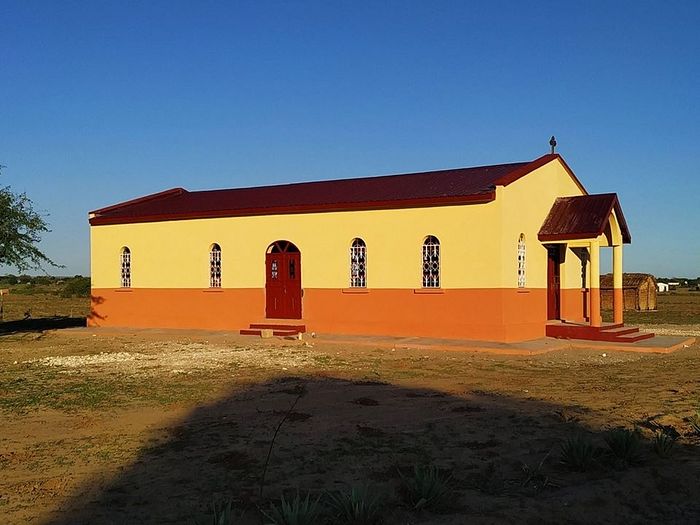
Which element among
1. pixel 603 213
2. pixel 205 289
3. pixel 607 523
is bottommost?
pixel 607 523

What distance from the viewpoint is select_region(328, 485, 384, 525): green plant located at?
17.4 feet

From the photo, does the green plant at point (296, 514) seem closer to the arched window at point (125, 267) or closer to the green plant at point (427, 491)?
the green plant at point (427, 491)

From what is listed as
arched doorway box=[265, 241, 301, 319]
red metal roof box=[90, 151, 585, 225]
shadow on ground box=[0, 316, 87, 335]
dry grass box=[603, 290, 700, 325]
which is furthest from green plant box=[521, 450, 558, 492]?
dry grass box=[603, 290, 700, 325]

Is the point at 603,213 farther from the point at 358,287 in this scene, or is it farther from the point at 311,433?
the point at 311,433

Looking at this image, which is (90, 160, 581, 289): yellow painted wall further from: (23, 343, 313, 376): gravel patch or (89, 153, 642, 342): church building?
(23, 343, 313, 376): gravel patch

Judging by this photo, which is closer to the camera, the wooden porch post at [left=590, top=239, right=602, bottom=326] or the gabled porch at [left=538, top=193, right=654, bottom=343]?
the gabled porch at [left=538, top=193, right=654, bottom=343]

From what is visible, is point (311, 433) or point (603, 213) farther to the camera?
point (603, 213)

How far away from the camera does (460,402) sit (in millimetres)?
9773

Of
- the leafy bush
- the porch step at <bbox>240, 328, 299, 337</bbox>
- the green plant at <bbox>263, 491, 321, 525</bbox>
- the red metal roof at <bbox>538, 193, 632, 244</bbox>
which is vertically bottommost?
the green plant at <bbox>263, 491, 321, 525</bbox>

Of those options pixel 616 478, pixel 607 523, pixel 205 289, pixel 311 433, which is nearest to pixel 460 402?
pixel 311 433

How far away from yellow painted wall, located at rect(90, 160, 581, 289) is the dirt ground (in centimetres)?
443

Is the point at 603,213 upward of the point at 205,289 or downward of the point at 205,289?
upward

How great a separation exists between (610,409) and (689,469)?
276 cm

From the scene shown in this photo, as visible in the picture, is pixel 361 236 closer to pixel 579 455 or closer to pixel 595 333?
pixel 595 333
